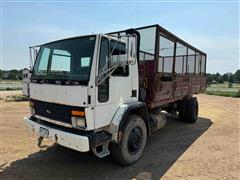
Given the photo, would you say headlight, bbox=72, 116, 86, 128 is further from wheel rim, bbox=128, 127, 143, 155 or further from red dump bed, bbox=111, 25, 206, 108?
red dump bed, bbox=111, 25, 206, 108

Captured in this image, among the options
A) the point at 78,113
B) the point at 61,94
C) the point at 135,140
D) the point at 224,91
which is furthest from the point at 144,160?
the point at 224,91

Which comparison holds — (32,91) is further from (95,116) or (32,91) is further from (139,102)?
(139,102)

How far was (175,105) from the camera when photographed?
7.73 meters

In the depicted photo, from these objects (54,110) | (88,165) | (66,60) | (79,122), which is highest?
(66,60)

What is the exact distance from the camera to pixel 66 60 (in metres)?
3.87

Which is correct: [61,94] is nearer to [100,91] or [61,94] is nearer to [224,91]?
[100,91]

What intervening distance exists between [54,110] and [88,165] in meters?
1.31

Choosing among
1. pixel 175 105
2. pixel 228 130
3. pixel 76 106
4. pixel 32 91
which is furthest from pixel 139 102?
pixel 228 130

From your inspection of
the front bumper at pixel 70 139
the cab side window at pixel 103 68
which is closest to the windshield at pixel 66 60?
the cab side window at pixel 103 68

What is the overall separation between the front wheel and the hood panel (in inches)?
45.4

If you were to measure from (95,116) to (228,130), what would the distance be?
5459mm

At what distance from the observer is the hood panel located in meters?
3.29

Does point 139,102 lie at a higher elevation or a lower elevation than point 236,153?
higher

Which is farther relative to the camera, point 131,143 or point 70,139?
point 131,143
